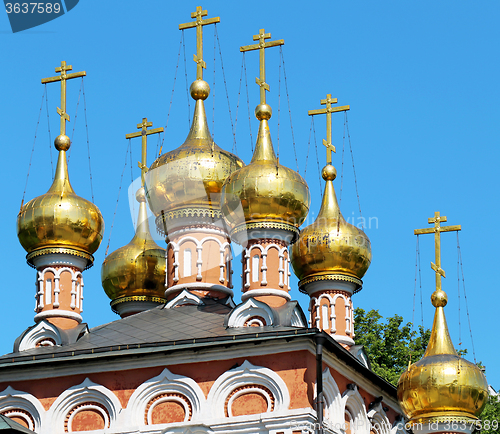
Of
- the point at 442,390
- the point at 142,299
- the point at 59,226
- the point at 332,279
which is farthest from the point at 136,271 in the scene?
the point at 442,390

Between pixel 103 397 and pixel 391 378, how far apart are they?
31.1ft

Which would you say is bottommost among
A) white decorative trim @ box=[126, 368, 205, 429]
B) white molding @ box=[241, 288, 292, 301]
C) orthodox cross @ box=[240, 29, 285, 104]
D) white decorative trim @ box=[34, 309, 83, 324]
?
white decorative trim @ box=[126, 368, 205, 429]

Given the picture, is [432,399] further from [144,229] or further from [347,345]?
[144,229]

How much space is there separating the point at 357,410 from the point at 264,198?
364 cm

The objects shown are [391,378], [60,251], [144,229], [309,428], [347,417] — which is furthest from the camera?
[391,378]

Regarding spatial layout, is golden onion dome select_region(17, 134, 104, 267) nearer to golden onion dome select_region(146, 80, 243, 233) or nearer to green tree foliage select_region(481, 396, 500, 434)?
golden onion dome select_region(146, 80, 243, 233)

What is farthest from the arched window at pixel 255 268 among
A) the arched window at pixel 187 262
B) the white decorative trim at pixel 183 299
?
the arched window at pixel 187 262

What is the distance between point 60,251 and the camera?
23.0 m

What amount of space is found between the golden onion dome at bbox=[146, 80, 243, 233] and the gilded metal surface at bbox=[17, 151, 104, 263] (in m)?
1.18

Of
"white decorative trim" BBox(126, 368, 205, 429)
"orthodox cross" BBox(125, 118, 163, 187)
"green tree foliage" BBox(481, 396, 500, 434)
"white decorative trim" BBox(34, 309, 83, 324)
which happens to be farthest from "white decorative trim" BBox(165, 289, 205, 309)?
"green tree foliage" BBox(481, 396, 500, 434)

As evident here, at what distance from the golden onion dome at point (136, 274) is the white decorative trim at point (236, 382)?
5.79 m

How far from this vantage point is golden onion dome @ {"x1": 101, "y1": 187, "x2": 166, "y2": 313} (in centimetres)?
2548

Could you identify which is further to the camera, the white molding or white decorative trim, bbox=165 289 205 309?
white decorative trim, bbox=165 289 205 309

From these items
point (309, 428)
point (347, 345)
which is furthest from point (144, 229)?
point (309, 428)
